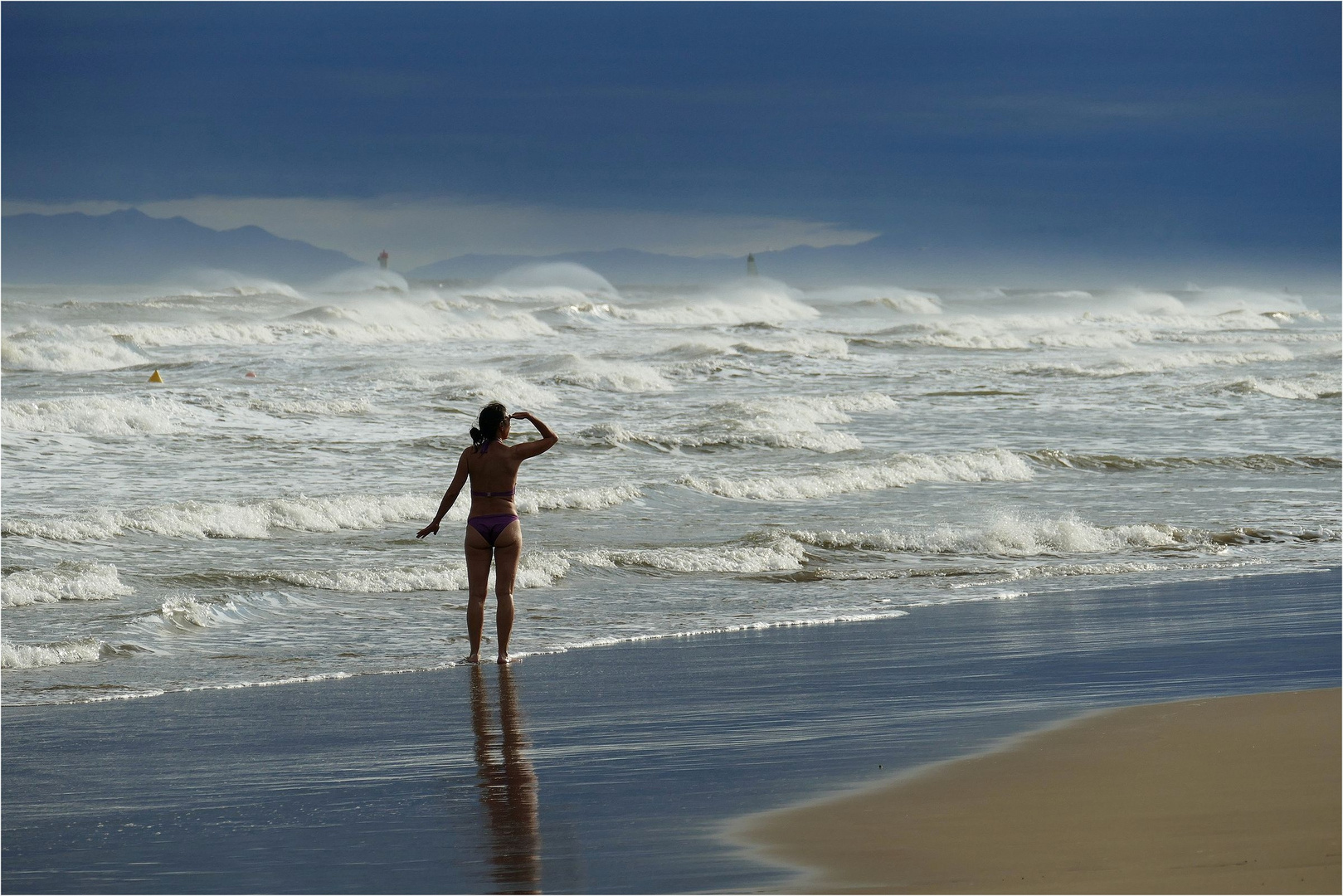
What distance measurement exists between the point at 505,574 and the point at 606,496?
7904mm

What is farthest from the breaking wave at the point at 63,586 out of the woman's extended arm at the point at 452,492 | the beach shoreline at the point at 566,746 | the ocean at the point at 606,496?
the beach shoreline at the point at 566,746

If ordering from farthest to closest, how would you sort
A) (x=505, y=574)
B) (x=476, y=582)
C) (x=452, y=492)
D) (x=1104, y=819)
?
(x=452, y=492)
(x=505, y=574)
(x=476, y=582)
(x=1104, y=819)

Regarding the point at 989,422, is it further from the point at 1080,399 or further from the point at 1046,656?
the point at 1046,656

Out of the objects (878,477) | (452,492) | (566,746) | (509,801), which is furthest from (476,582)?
(878,477)

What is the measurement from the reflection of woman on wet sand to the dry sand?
0.65 metres

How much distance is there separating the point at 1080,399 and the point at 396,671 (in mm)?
26514

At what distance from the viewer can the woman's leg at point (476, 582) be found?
8.34 m

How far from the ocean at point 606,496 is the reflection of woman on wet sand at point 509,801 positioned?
1832 mm

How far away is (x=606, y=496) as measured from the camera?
16531mm

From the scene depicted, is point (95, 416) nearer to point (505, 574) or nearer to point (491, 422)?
point (491, 422)

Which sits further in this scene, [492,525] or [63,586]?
[63,586]

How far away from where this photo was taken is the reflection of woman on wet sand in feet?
13.6

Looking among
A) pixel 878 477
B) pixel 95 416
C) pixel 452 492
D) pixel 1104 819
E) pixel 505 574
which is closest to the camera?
pixel 1104 819

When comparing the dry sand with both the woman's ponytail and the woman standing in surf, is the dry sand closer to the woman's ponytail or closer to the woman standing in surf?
the woman standing in surf
